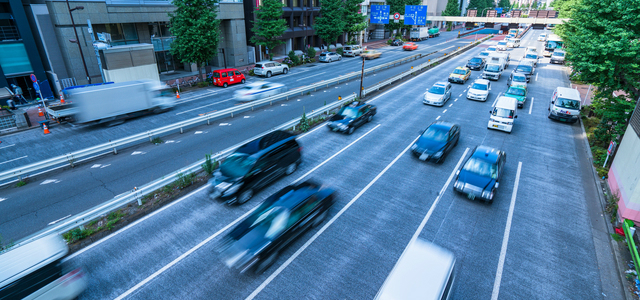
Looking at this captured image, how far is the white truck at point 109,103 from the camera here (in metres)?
18.7

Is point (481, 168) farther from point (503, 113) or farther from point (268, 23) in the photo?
point (268, 23)

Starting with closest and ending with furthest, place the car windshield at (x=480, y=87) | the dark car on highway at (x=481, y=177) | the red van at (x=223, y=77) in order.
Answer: the dark car on highway at (x=481, y=177), the car windshield at (x=480, y=87), the red van at (x=223, y=77)

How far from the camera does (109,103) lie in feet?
64.3

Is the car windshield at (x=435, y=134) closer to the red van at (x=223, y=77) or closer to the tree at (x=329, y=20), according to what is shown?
the red van at (x=223, y=77)

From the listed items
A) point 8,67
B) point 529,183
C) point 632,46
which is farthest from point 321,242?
point 8,67

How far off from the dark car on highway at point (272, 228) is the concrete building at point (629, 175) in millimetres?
10639

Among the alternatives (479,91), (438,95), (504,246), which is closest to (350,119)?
(438,95)

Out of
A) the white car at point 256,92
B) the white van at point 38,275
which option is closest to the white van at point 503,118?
the white car at point 256,92

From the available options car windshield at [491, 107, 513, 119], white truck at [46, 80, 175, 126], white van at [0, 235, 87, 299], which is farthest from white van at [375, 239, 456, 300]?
white truck at [46, 80, 175, 126]

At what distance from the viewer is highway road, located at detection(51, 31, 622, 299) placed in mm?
8336

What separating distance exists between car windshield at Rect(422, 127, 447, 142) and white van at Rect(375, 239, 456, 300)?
351 inches

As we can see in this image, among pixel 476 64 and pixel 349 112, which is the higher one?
pixel 476 64

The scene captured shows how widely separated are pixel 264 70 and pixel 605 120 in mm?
31085

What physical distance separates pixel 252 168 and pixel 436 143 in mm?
9466
